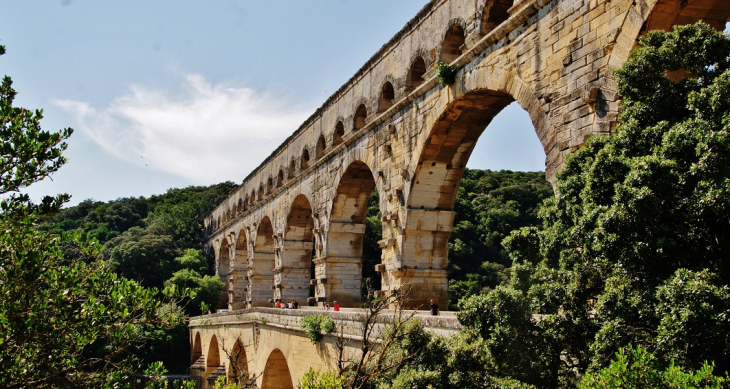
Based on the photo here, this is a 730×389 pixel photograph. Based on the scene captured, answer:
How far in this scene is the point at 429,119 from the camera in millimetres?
11539

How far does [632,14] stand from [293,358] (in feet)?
32.8

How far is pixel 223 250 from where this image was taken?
120 feet

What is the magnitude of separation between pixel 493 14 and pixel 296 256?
500 inches

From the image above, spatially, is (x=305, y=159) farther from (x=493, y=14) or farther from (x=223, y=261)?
(x=223, y=261)

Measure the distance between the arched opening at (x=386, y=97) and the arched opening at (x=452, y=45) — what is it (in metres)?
2.82

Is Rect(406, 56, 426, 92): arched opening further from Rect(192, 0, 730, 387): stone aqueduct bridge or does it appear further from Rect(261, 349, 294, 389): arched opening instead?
Rect(261, 349, 294, 389): arched opening

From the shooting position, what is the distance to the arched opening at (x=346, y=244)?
16.5 m

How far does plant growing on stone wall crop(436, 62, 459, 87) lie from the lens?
10719mm

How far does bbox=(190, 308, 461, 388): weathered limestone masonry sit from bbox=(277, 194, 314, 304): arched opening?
71.2 inches

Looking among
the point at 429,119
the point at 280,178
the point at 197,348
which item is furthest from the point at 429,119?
the point at 197,348

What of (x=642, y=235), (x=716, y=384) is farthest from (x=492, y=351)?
(x=716, y=384)

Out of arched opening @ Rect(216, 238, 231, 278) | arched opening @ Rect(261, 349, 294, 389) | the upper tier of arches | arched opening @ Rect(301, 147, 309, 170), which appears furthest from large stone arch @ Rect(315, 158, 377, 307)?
arched opening @ Rect(216, 238, 231, 278)

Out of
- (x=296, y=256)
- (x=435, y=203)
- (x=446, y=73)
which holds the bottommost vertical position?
(x=296, y=256)

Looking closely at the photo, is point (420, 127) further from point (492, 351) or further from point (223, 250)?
point (223, 250)
